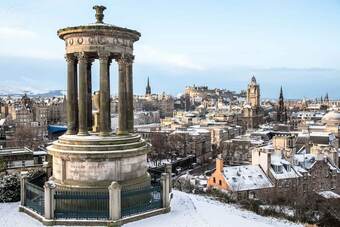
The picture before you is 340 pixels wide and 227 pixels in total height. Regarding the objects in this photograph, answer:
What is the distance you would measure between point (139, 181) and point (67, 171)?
2.98 meters

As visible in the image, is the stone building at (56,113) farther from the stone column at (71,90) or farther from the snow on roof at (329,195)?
the stone column at (71,90)

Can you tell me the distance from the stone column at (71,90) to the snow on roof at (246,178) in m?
26.8

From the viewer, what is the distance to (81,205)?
17.5 meters

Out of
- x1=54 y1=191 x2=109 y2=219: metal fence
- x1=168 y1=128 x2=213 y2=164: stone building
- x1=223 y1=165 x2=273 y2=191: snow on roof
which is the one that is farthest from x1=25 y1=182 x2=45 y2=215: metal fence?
x1=168 y1=128 x2=213 y2=164: stone building

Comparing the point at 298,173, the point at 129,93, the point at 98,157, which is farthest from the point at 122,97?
the point at 298,173

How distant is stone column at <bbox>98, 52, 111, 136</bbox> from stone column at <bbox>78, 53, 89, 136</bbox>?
25.3 inches

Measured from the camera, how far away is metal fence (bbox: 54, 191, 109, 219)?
17047 mm

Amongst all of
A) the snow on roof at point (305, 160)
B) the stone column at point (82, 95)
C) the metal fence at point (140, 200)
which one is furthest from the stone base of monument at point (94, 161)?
the snow on roof at point (305, 160)

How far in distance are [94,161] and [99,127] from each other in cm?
187

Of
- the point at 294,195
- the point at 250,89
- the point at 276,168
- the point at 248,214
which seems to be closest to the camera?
the point at 248,214

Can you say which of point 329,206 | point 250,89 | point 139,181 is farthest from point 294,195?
point 250,89

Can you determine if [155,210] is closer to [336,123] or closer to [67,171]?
[67,171]

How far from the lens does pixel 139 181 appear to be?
1892cm

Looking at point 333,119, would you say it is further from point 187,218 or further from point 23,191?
point 23,191
